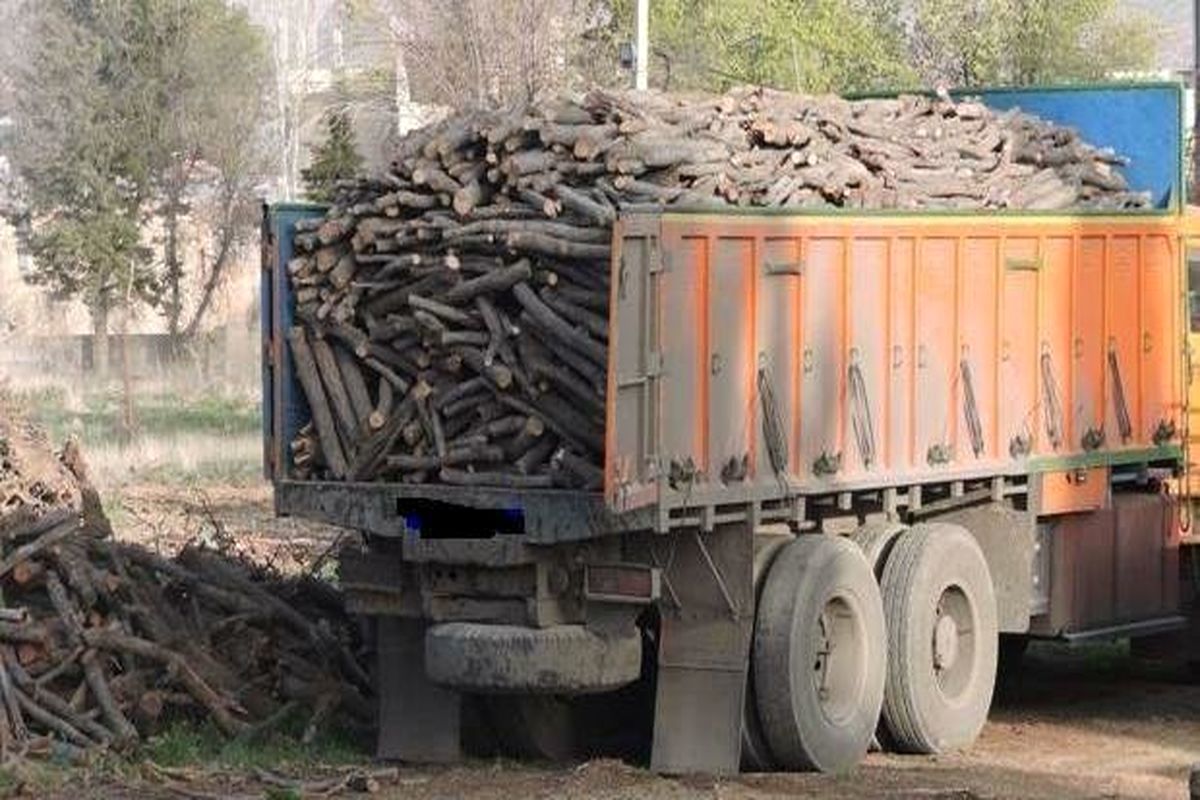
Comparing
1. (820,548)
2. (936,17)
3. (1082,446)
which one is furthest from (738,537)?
(936,17)

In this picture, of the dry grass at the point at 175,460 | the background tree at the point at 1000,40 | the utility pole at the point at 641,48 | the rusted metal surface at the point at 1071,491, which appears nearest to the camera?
the rusted metal surface at the point at 1071,491

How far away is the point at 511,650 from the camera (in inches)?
507

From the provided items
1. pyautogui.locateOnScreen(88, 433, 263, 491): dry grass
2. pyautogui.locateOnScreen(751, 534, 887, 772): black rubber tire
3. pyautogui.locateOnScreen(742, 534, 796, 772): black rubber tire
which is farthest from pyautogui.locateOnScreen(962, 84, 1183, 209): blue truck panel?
pyautogui.locateOnScreen(88, 433, 263, 491): dry grass

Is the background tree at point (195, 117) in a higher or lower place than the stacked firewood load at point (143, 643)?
higher

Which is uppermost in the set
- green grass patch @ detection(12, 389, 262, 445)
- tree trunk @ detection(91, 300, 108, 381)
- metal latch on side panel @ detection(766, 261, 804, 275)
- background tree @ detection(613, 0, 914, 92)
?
background tree @ detection(613, 0, 914, 92)

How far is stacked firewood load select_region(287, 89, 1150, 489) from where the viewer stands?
41.9 ft

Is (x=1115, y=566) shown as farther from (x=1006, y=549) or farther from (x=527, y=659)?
(x=527, y=659)

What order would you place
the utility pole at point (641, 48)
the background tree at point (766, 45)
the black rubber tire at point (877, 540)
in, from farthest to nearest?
the background tree at point (766, 45)
the utility pole at point (641, 48)
the black rubber tire at point (877, 540)

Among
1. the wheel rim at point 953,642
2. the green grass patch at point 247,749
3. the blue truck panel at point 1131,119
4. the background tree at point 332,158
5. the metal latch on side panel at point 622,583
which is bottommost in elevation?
the green grass patch at point 247,749

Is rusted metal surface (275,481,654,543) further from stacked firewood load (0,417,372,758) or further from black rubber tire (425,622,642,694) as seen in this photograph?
stacked firewood load (0,417,372,758)

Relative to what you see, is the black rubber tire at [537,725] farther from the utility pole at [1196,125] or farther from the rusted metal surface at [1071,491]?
the utility pole at [1196,125]

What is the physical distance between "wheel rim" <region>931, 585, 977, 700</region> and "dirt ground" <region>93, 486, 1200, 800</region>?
1.26ft

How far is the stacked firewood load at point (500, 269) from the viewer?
12.8 metres

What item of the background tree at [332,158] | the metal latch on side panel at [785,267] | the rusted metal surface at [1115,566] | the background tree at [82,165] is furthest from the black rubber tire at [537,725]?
the background tree at [82,165]
